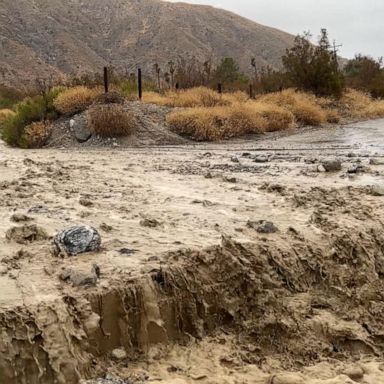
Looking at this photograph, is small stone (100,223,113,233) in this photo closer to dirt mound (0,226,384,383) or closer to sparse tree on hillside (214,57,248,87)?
dirt mound (0,226,384,383)

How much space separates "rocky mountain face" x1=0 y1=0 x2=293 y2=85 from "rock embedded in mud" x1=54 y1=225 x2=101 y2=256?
179 feet

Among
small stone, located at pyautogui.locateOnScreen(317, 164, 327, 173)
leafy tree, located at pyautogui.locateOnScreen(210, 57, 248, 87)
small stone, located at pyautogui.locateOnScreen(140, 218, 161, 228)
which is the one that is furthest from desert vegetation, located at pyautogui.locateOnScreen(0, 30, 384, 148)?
small stone, located at pyautogui.locateOnScreen(140, 218, 161, 228)

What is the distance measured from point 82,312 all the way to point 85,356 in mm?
269

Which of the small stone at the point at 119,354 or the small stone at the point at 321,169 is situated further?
the small stone at the point at 321,169

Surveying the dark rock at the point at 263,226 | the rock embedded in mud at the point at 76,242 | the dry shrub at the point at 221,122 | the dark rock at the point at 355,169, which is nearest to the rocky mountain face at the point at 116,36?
the dry shrub at the point at 221,122

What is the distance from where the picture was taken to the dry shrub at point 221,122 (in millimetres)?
15648

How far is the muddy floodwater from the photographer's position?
362 cm

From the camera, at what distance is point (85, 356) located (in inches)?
141

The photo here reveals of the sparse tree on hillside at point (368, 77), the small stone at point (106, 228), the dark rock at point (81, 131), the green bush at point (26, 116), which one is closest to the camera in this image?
the small stone at point (106, 228)

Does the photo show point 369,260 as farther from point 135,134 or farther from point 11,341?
point 135,134

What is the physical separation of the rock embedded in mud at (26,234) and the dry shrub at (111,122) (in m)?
10.0

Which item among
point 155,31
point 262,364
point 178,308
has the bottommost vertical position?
point 262,364

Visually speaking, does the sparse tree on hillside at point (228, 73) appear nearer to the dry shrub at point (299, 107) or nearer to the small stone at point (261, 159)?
the dry shrub at point (299, 107)

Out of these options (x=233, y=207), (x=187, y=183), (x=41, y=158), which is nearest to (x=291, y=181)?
(x=187, y=183)
